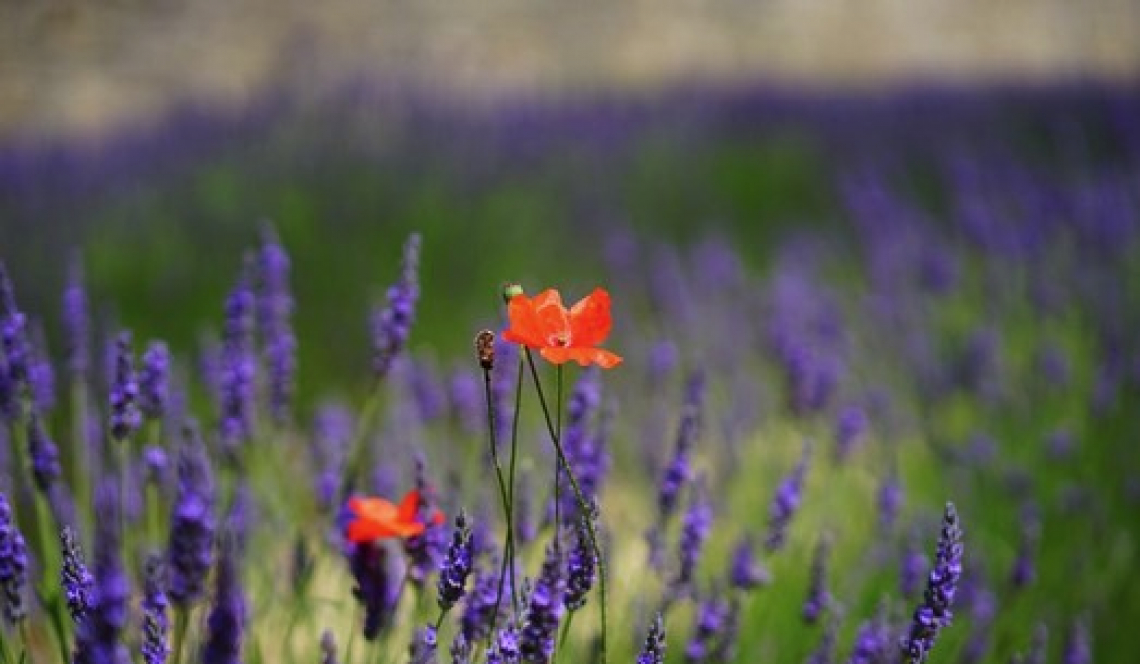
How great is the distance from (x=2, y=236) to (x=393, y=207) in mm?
1239

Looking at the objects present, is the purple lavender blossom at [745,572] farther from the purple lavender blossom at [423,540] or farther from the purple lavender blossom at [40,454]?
the purple lavender blossom at [40,454]

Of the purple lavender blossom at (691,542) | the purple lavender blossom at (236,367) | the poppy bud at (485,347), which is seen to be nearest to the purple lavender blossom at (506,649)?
the poppy bud at (485,347)

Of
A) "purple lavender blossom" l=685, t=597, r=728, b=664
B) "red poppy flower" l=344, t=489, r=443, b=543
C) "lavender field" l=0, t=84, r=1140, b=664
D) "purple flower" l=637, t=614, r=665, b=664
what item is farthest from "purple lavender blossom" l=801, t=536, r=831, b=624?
"red poppy flower" l=344, t=489, r=443, b=543

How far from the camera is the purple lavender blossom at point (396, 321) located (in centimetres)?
156

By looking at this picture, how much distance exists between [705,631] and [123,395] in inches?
28.1

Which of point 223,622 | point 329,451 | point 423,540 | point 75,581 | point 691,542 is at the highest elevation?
point 329,451

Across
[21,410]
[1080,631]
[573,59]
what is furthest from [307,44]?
[573,59]

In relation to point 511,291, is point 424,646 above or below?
below

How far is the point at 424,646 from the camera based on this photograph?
1.23 m

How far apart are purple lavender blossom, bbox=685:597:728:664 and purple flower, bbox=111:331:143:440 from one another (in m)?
0.68

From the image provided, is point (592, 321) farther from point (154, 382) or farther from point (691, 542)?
point (154, 382)

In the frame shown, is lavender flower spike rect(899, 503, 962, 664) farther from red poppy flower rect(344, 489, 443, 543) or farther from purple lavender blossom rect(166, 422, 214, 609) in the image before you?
purple lavender blossom rect(166, 422, 214, 609)

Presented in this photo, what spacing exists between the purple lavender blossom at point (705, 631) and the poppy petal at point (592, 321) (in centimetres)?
45

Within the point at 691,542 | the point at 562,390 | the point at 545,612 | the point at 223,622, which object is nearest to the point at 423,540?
the point at 545,612
